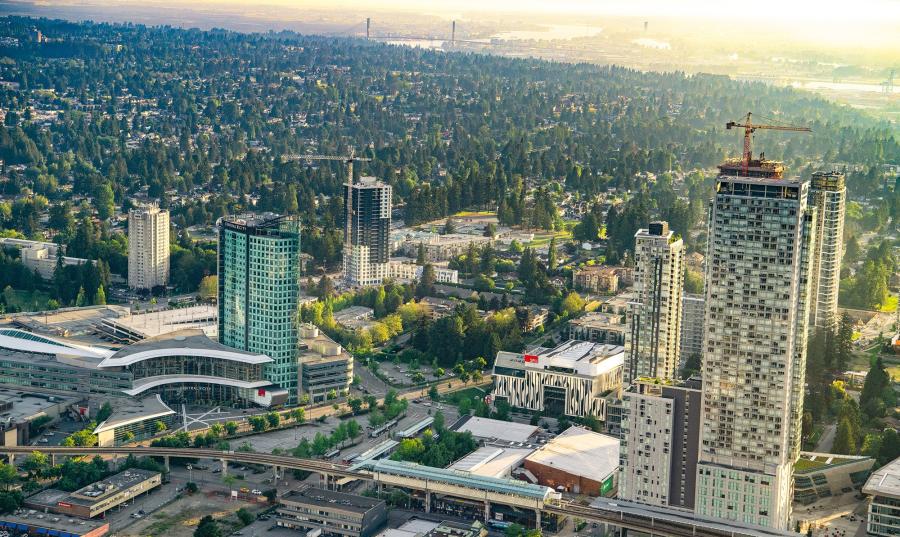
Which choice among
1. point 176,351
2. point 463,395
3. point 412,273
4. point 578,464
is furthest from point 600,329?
point 176,351

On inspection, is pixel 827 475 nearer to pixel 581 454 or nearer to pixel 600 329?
pixel 581 454

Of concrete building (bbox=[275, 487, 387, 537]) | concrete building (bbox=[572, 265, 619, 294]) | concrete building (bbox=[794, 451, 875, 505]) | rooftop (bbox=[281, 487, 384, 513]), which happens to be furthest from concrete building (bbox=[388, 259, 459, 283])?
concrete building (bbox=[275, 487, 387, 537])

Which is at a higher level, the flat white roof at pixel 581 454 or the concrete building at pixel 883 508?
the concrete building at pixel 883 508

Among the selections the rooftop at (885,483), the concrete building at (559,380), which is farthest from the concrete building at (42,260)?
the rooftop at (885,483)

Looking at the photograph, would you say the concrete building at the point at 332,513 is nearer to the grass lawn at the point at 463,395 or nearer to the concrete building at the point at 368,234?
the grass lawn at the point at 463,395

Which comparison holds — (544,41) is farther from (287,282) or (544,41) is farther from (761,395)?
(761,395)
